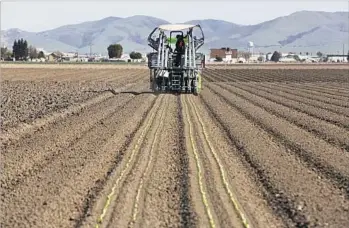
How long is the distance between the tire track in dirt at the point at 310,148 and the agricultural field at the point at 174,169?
0.02 meters

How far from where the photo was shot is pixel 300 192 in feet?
29.3

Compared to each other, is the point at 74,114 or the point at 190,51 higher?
the point at 190,51

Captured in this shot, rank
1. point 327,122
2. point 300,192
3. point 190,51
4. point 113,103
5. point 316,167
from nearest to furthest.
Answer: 1. point 300,192
2. point 316,167
3. point 327,122
4. point 113,103
5. point 190,51

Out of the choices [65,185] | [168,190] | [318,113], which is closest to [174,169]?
[168,190]

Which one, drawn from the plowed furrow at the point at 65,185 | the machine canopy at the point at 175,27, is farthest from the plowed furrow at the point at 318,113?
the plowed furrow at the point at 65,185

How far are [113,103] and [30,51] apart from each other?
148147 millimetres

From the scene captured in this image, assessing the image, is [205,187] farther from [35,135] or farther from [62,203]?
[35,135]

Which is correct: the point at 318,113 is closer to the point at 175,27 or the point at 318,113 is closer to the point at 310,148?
the point at 310,148

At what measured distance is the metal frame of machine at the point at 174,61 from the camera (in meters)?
28.9

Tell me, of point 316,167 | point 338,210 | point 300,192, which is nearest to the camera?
Result: point 338,210

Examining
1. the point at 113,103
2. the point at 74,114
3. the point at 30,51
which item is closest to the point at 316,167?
the point at 74,114

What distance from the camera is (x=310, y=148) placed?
12.9m

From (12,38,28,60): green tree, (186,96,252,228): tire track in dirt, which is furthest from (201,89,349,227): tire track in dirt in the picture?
(12,38,28,60): green tree

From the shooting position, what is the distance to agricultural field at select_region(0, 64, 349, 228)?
25.5 ft
